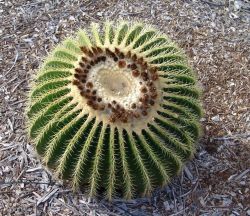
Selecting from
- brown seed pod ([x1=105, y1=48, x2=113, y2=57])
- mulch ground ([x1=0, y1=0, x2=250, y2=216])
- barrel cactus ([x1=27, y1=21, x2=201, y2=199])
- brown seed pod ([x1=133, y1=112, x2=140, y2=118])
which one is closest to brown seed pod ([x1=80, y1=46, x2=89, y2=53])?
barrel cactus ([x1=27, y1=21, x2=201, y2=199])

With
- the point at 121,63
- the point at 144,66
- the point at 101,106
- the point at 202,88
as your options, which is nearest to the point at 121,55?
the point at 121,63

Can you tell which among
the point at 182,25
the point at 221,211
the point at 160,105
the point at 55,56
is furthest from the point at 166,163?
the point at 182,25

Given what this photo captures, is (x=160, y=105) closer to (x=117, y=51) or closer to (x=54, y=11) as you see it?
(x=117, y=51)

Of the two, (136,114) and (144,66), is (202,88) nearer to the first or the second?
(144,66)

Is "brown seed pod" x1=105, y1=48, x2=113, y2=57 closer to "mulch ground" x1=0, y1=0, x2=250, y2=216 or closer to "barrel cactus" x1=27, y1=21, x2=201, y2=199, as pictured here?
"barrel cactus" x1=27, y1=21, x2=201, y2=199

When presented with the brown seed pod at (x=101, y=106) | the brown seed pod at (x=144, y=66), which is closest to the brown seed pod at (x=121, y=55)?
A: the brown seed pod at (x=144, y=66)
